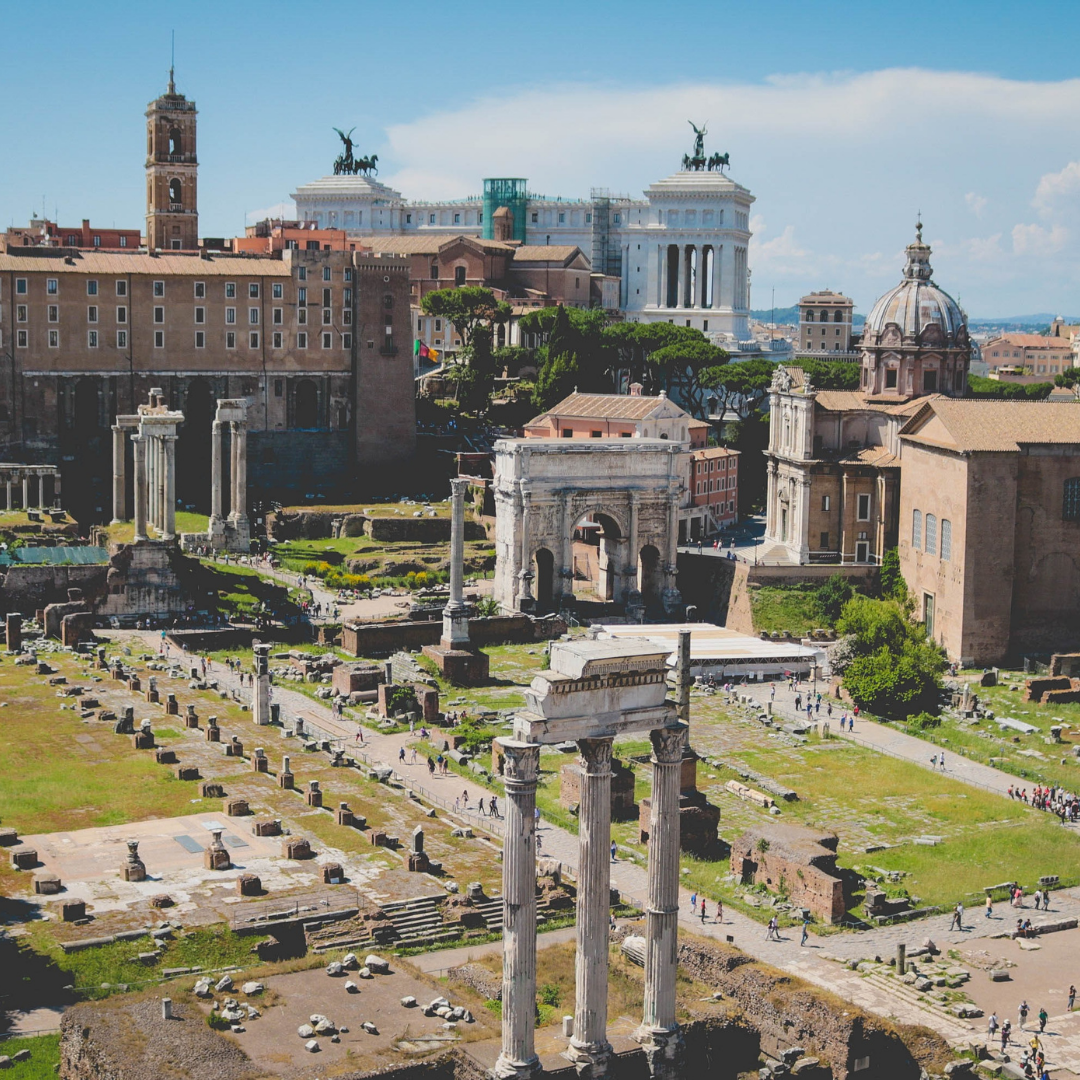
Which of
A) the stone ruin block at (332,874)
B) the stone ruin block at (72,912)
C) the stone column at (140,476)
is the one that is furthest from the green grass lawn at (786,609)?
the stone ruin block at (72,912)

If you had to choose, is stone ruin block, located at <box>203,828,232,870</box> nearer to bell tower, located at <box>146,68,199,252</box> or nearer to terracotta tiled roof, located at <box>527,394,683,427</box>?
terracotta tiled roof, located at <box>527,394,683,427</box>

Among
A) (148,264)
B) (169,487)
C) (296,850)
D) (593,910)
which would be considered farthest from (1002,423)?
(148,264)

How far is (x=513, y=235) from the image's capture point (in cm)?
12862

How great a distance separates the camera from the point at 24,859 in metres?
36.0

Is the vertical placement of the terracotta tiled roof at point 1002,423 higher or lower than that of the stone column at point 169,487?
higher

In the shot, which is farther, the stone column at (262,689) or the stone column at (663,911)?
the stone column at (262,689)

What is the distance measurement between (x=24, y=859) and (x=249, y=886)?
4.89 m

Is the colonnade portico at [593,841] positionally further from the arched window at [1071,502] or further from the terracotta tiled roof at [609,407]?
the terracotta tiled roof at [609,407]

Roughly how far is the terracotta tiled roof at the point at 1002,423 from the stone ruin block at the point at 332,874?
106 feet

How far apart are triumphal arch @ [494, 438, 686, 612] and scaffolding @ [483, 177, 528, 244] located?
60.5m

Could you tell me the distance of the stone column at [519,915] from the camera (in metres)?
23.5

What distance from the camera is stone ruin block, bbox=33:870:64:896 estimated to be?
3456 cm

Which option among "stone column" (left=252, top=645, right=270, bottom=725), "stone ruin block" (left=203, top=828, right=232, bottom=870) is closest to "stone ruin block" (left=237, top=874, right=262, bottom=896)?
"stone ruin block" (left=203, top=828, right=232, bottom=870)

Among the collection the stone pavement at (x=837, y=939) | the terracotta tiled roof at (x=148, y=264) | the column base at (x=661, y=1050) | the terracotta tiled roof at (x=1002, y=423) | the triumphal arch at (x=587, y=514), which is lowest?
the stone pavement at (x=837, y=939)
